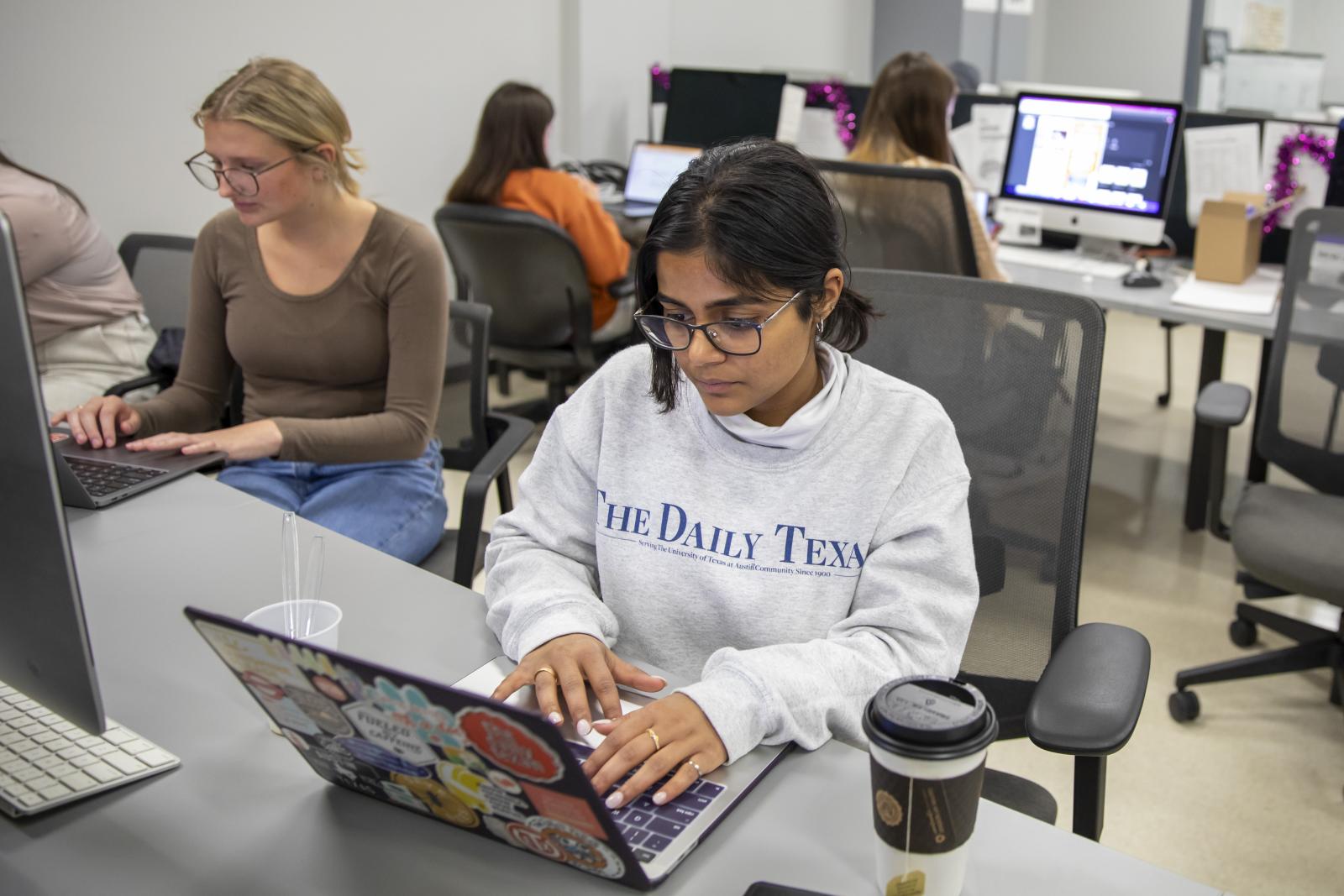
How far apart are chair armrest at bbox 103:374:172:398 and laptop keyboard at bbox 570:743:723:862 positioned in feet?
5.51

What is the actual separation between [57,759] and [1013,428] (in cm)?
107

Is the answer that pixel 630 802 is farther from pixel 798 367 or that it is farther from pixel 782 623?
pixel 798 367

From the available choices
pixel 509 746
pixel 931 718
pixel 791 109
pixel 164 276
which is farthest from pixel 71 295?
pixel 791 109

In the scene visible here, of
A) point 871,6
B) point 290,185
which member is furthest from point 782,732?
point 871,6

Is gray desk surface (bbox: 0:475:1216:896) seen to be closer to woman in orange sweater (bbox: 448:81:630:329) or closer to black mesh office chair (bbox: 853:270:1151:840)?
black mesh office chair (bbox: 853:270:1151:840)

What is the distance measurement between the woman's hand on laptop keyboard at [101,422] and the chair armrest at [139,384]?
42 centimetres

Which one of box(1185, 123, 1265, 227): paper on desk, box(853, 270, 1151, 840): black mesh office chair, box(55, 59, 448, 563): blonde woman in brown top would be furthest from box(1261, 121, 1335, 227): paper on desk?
box(55, 59, 448, 563): blonde woman in brown top

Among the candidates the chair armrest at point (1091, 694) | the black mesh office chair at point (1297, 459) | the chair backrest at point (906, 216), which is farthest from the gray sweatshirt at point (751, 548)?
the chair backrest at point (906, 216)

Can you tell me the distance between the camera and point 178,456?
1.75 metres

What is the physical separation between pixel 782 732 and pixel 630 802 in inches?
6.1

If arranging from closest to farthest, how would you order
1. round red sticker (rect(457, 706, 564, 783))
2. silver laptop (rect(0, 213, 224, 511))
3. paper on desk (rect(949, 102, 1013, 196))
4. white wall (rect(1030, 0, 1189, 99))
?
round red sticker (rect(457, 706, 564, 783)) → silver laptop (rect(0, 213, 224, 511)) → paper on desk (rect(949, 102, 1013, 196)) → white wall (rect(1030, 0, 1189, 99))

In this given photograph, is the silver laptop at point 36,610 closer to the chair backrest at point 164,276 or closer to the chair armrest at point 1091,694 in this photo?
the chair armrest at point 1091,694

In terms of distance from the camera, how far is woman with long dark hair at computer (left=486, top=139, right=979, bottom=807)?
3.60 ft

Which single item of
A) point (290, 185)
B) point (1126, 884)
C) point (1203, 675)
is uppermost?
point (290, 185)
